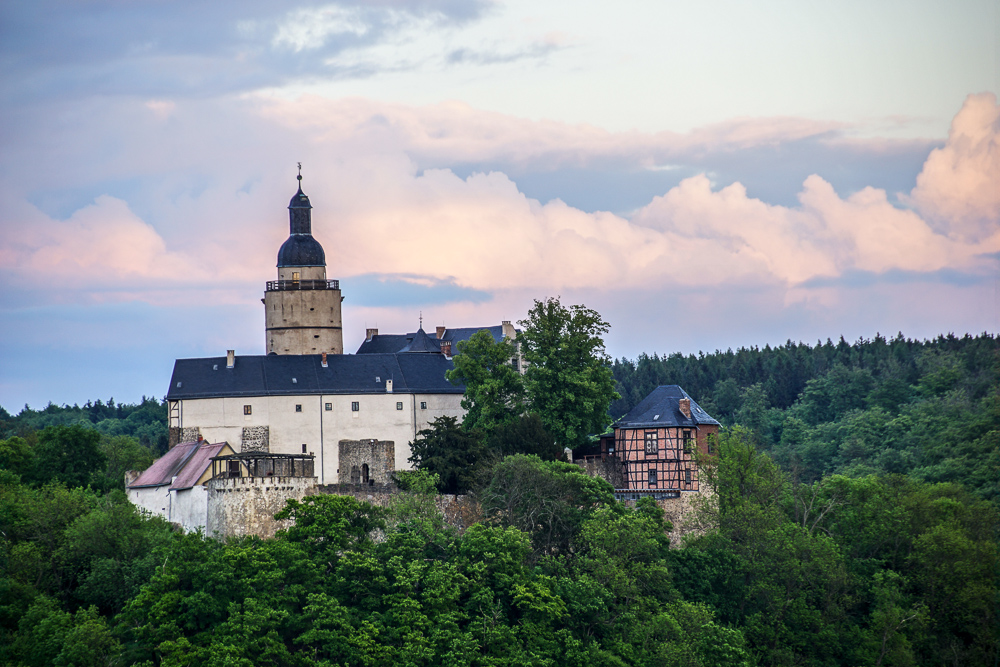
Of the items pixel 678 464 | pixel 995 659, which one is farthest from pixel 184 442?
pixel 995 659

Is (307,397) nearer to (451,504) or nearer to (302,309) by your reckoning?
(302,309)

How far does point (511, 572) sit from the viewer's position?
5116cm

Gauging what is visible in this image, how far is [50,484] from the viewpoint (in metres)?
56.2

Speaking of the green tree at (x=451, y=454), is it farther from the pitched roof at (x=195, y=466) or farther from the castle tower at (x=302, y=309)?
the castle tower at (x=302, y=309)

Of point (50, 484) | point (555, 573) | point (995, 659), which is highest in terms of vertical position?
point (50, 484)

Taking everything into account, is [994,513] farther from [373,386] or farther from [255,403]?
[255,403]

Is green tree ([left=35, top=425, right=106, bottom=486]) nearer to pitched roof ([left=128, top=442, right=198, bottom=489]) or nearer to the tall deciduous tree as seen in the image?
pitched roof ([left=128, top=442, right=198, bottom=489])

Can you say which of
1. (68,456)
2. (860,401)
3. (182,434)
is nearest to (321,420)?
(182,434)

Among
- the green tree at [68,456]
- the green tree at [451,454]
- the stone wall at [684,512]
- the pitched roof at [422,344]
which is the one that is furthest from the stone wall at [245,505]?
the pitched roof at [422,344]

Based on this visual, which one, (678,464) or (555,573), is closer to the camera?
(555,573)

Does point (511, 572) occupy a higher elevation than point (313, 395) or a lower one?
lower

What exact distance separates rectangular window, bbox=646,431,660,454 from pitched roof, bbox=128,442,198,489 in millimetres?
19410

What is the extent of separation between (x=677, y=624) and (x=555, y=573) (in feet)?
16.6

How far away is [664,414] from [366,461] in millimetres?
13425
